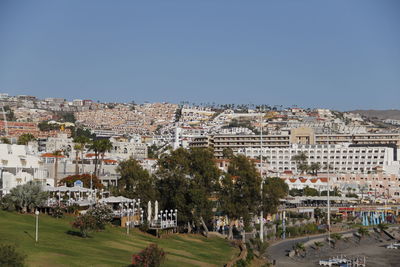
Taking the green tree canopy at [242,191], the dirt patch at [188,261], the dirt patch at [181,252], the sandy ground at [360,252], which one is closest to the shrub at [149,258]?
the dirt patch at [188,261]

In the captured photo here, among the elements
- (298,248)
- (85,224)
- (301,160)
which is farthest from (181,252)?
(301,160)

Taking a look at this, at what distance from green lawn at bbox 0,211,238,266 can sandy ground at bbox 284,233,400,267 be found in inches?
305

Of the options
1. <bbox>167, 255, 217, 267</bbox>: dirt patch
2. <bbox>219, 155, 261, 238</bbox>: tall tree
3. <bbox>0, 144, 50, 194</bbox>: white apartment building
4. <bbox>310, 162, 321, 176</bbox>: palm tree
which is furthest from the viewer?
<bbox>310, 162, 321, 176</bbox>: palm tree

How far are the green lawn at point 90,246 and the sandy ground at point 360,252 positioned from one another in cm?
773

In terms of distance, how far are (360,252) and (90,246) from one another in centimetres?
3999

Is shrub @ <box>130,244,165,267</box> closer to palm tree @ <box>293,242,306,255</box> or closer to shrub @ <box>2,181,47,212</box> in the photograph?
shrub @ <box>2,181,47,212</box>

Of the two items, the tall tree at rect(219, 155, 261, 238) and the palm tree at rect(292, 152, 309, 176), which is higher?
the palm tree at rect(292, 152, 309, 176)

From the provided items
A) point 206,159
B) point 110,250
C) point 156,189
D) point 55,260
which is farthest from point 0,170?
point 55,260

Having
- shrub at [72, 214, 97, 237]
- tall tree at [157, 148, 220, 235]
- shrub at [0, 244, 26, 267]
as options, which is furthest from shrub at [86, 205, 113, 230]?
shrub at [0, 244, 26, 267]

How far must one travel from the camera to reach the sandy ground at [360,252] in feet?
225

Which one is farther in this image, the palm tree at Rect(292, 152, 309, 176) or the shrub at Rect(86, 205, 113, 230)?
the palm tree at Rect(292, 152, 309, 176)

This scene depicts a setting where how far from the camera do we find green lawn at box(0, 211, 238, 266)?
41844 mm

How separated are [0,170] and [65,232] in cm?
3055

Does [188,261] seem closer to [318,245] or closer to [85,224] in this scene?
[85,224]
